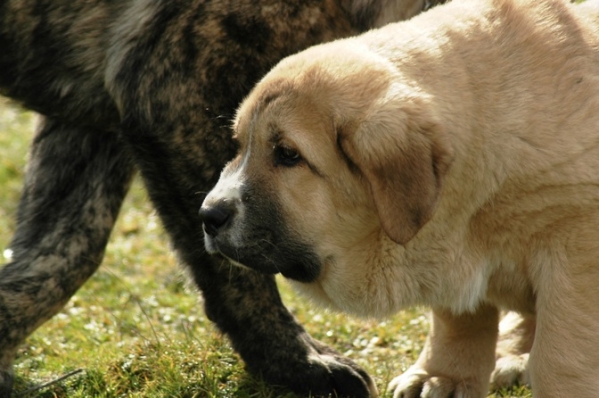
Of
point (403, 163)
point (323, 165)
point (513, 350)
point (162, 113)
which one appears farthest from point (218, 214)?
point (513, 350)

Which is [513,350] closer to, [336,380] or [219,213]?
[336,380]

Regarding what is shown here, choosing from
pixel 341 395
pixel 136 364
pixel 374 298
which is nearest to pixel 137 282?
pixel 136 364

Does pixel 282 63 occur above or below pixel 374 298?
above

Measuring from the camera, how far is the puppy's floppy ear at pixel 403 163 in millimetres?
3645

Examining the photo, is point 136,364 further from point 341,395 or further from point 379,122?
point 379,122

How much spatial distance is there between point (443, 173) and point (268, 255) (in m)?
0.71

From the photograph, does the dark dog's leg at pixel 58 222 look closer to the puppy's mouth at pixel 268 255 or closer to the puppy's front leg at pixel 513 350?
the puppy's mouth at pixel 268 255

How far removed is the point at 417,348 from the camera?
5285 mm

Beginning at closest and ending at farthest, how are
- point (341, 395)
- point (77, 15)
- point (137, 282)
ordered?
point (341, 395) < point (77, 15) < point (137, 282)

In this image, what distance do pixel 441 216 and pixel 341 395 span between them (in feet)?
3.42

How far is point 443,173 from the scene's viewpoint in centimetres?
369

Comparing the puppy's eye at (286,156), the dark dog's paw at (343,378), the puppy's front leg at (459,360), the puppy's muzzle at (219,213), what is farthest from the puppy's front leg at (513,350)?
the puppy's muzzle at (219,213)

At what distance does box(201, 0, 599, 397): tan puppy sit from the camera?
379cm

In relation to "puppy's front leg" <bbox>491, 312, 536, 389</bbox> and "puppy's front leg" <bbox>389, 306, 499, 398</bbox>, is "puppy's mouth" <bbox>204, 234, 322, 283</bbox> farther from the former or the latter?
"puppy's front leg" <bbox>491, 312, 536, 389</bbox>
